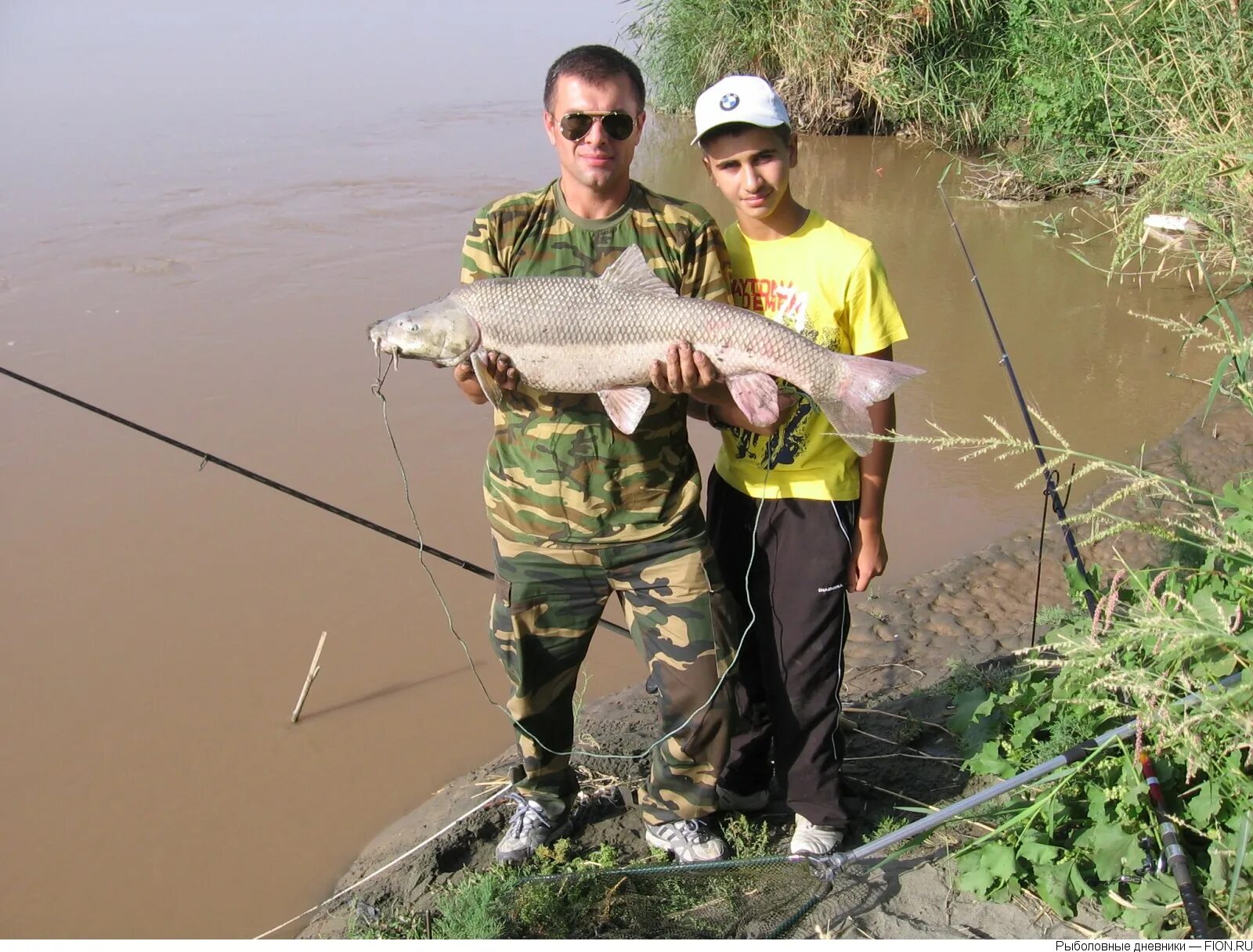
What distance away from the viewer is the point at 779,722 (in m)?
3.15

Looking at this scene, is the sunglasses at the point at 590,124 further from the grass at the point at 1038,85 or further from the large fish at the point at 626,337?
the grass at the point at 1038,85

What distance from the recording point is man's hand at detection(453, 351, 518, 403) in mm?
2730

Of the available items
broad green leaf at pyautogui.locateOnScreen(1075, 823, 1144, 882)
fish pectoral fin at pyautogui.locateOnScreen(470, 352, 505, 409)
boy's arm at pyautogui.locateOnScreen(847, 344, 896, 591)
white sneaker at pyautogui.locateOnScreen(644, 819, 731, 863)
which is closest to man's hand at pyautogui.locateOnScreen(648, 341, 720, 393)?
fish pectoral fin at pyautogui.locateOnScreen(470, 352, 505, 409)

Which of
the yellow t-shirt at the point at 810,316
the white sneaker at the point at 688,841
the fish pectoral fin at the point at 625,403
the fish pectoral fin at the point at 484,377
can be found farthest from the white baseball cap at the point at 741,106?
the white sneaker at the point at 688,841

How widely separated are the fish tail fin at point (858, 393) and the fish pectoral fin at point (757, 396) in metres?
0.10

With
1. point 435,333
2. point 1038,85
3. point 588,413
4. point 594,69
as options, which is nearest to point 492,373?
point 435,333

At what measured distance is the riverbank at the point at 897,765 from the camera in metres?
2.79

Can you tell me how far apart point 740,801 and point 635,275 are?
165cm

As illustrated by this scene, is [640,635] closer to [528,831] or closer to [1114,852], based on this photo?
[528,831]

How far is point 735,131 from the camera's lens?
9.20 ft

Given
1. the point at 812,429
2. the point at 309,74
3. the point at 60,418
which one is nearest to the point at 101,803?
the point at 812,429

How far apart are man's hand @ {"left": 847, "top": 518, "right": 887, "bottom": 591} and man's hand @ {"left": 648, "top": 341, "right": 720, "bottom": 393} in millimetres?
627

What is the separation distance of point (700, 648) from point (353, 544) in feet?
9.37

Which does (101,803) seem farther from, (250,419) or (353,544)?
(250,419)
